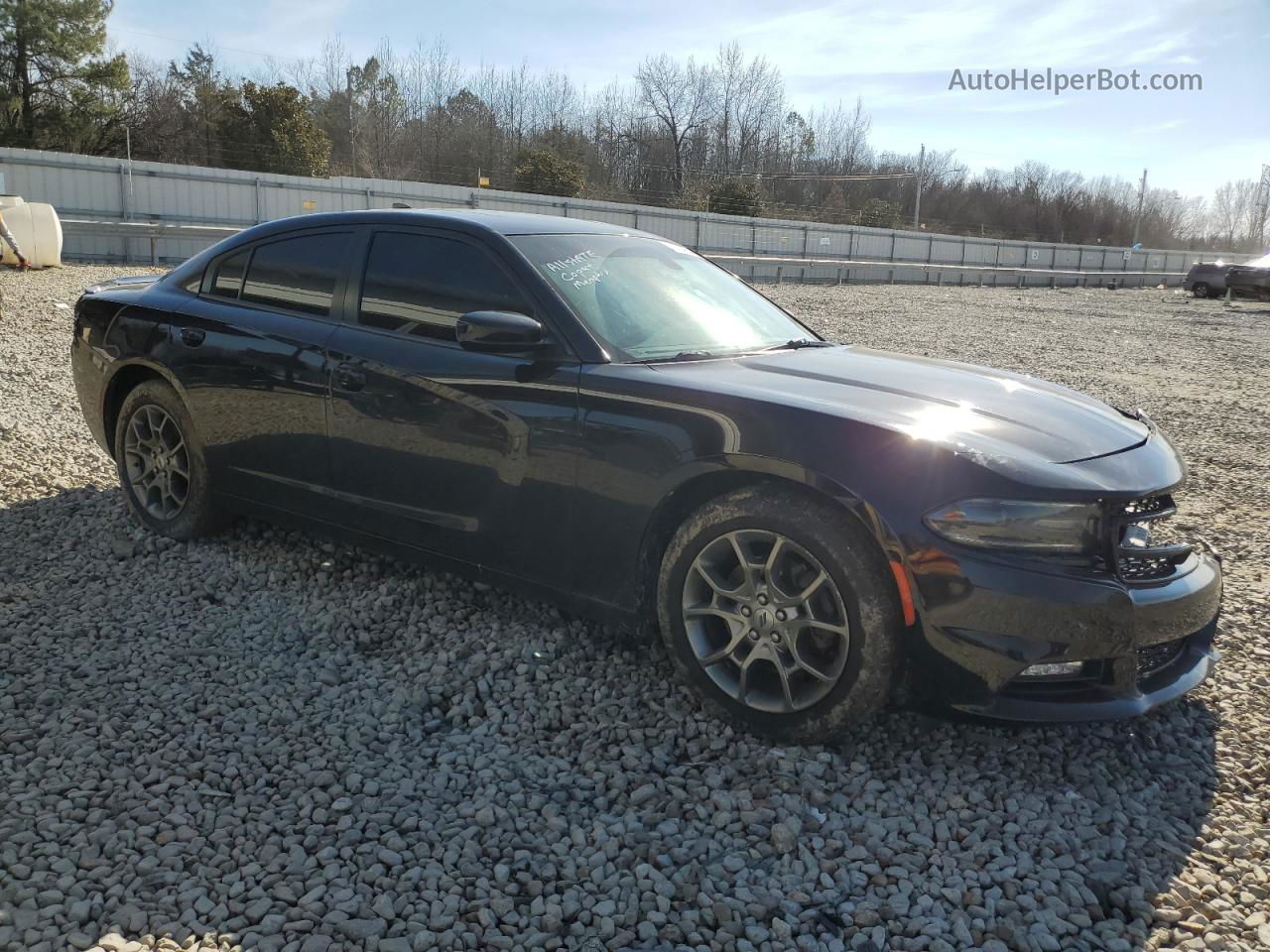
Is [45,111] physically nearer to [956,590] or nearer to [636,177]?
[636,177]

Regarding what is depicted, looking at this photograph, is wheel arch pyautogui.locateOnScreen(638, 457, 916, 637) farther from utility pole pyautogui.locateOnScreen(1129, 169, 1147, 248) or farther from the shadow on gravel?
utility pole pyautogui.locateOnScreen(1129, 169, 1147, 248)

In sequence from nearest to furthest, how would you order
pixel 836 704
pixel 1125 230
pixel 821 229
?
pixel 836 704, pixel 821 229, pixel 1125 230

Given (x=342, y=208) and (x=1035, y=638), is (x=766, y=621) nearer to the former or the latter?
(x=1035, y=638)

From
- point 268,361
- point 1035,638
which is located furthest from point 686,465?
point 268,361

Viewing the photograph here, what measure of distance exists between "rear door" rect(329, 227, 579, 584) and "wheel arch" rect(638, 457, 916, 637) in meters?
0.33

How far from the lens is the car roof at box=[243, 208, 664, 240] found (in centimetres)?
383

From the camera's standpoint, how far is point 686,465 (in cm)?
307

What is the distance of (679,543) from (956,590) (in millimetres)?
865

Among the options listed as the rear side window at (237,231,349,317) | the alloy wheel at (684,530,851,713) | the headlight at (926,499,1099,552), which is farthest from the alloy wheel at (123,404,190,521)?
the headlight at (926,499,1099,552)

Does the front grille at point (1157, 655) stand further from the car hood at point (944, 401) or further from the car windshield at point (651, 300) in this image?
the car windshield at point (651, 300)

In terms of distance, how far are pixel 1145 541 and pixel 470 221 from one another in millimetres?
2686

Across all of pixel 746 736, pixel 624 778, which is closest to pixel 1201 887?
pixel 746 736

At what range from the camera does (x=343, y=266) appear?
4062mm

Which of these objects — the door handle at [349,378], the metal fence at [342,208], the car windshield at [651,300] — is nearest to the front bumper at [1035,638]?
the car windshield at [651,300]
